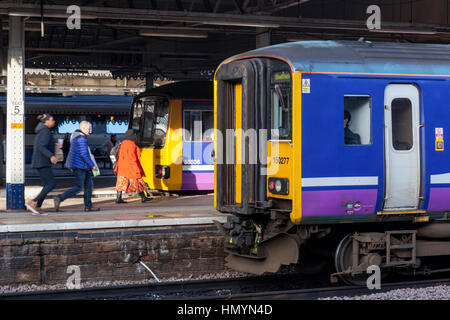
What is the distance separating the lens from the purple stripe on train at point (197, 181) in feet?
55.9

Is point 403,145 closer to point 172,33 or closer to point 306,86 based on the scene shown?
point 306,86

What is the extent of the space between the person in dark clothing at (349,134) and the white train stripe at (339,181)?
0.46m

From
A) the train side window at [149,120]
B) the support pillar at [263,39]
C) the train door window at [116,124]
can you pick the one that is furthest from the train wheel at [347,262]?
the train door window at [116,124]

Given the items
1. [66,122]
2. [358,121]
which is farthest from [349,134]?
[66,122]

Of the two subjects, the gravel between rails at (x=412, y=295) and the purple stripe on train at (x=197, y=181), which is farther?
the purple stripe on train at (x=197, y=181)

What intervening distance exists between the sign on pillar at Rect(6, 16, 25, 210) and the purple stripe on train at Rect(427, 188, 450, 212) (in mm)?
7310

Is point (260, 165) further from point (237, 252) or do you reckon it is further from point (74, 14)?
point (74, 14)

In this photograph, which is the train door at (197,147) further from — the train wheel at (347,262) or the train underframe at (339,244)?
the train wheel at (347,262)

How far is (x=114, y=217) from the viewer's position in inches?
461

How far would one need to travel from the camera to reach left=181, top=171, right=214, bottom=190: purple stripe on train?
1705 cm

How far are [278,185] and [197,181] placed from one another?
826 cm

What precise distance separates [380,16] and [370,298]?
10453 millimetres

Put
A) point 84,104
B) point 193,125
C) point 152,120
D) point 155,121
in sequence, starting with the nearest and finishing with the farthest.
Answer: point 193,125 → point 155,121 → point 152,120 → point 84,104

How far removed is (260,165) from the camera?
9266mm
